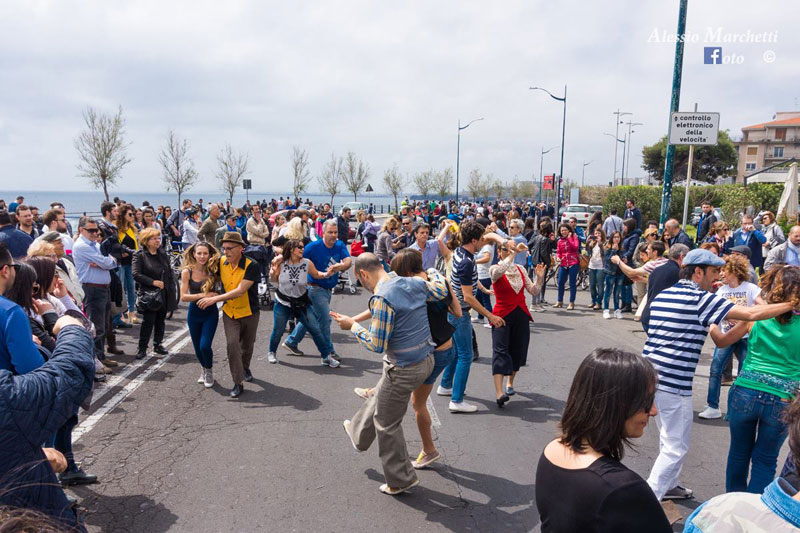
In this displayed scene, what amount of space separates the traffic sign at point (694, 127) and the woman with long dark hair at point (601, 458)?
11228mm

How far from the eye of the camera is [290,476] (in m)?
4.57

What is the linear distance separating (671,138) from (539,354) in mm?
6567

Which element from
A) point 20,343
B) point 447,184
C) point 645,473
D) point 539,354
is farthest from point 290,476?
point 447,184

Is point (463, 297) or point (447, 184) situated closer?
point (463, 297)

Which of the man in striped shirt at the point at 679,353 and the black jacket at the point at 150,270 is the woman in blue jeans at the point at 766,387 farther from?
the black jacket at the point at 150,270

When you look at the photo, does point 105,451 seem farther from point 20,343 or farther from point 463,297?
point 463,297

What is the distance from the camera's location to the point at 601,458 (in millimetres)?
1865

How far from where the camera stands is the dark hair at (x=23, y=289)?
3002 mm

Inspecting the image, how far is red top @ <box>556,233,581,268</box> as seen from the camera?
1230 centimetres

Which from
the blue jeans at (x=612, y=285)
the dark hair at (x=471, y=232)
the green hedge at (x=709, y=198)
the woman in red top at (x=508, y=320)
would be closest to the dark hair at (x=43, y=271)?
the dark hair at (x=471, y=232)

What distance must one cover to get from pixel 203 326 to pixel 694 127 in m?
10.6

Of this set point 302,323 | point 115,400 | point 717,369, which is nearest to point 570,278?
point 717,369

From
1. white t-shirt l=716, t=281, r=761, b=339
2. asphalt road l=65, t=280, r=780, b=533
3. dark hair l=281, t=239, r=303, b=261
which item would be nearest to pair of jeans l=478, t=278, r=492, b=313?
asphalt road l=65, t=280, r=780, b=533

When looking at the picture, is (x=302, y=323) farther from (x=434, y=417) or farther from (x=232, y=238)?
(x=434, y=417)
